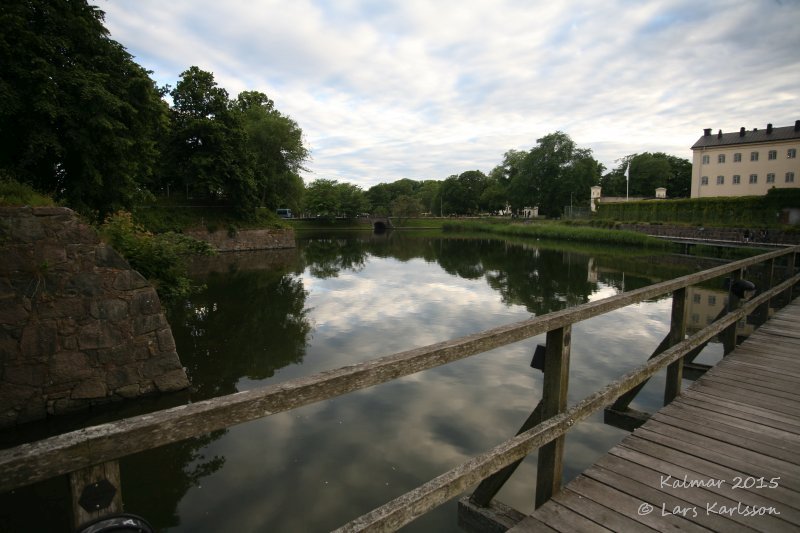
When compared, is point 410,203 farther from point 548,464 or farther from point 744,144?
point 548,464

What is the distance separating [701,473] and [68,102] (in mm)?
19842

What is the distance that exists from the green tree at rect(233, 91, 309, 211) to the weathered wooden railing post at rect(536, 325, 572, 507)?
3775 cm

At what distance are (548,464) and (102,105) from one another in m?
18.7

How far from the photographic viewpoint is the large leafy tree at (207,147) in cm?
3244

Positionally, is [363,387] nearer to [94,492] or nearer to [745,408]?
[94,492]

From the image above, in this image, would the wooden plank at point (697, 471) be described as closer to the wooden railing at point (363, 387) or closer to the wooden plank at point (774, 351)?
the wooden railing at point (363, 387)

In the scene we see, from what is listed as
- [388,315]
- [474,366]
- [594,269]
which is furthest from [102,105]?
[594,269]

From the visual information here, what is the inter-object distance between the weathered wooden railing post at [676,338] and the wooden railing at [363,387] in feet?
1.68

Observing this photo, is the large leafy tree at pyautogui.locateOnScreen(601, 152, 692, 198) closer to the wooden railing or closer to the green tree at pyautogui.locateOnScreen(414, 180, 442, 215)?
the green tree at pyautogui.locateOnScreen(414, 180, 442, 215)

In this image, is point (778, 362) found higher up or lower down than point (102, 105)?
lower down

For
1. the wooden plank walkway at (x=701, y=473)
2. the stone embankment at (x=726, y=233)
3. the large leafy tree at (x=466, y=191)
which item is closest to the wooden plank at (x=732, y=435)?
the wooden plank walkway at (x=701, y=473)

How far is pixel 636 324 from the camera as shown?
11562 mm

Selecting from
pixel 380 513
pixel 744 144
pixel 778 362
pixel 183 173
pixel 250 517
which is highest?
pixel 744 144

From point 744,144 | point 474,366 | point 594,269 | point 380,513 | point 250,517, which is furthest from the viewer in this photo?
point 744,144
